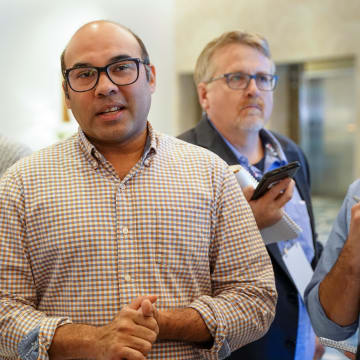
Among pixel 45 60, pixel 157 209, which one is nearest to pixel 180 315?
pixel 157 209

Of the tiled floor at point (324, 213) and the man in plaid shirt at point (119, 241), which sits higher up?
the man in plaid shirt at point (119, 241)

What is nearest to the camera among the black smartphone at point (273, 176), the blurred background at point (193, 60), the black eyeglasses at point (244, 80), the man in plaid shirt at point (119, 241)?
the man in plaid shirt at point (119, 241)

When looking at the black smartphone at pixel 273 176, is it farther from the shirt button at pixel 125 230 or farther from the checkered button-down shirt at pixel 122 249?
the shirt button at pixel 125 230

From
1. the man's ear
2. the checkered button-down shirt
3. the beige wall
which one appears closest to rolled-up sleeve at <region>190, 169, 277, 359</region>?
the checkered button-down shirt

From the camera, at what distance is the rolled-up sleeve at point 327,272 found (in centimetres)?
166

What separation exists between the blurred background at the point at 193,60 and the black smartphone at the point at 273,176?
473 centimetres

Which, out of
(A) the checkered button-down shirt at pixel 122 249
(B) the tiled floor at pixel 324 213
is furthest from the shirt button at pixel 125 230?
(B) the tiled floor at pixel 324 213

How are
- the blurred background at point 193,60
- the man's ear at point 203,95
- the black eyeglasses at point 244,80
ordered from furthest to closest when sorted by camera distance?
1. the blurred background at point 193,60
2. the man's ear at point 203,95
3. the black eyeglasses at point 244,80

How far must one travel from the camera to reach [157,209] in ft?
4.95

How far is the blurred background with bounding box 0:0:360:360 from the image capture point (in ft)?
20.5

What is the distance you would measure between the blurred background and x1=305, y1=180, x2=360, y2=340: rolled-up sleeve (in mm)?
4990

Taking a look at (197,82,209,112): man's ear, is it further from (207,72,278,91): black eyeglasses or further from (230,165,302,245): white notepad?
(230,165,302,245): white notepad

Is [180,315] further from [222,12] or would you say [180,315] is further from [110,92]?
[222,12]

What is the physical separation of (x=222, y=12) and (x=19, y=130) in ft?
12.2
